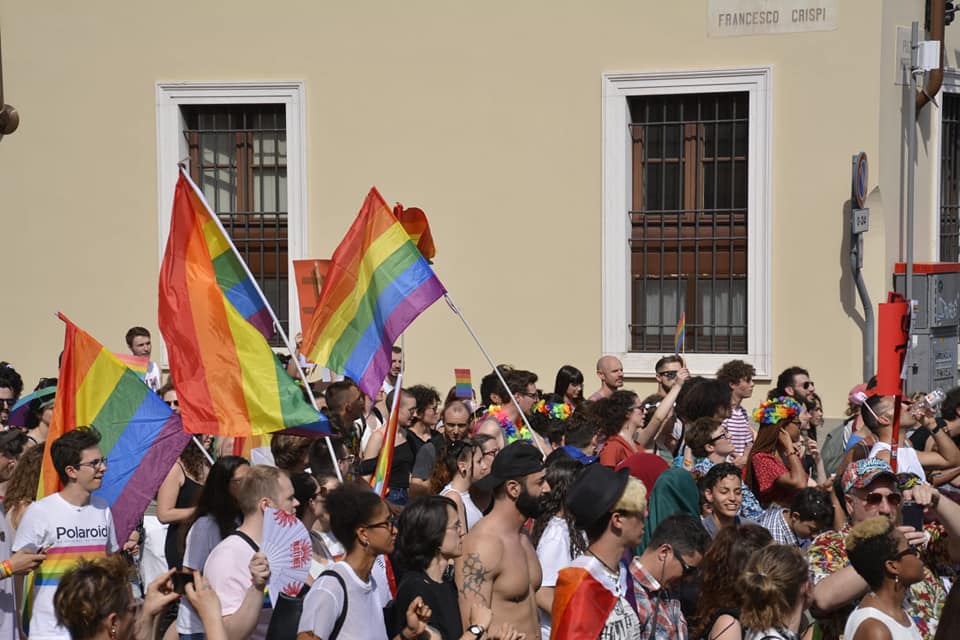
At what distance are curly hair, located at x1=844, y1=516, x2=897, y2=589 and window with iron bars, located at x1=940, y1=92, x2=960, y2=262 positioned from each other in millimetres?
11184

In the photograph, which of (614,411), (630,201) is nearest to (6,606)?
(614,411)

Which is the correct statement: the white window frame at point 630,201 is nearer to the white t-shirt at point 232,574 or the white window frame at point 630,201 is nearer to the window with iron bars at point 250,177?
the window with iron bars at point 250,177

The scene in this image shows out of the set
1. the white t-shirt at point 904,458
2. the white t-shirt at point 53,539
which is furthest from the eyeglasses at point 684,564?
the white t-shirt at point 53,539

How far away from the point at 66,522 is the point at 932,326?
10.7 metres

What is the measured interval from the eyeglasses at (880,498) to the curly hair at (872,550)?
3.30ft

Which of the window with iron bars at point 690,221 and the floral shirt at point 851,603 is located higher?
the window with iron bars at point 690,221

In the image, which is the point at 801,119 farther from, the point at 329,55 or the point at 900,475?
the point at 900,475

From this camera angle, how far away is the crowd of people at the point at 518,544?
4.85 meters

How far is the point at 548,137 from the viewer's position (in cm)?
1436

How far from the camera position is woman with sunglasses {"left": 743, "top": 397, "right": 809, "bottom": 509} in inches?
307

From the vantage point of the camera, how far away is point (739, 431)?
31.8ft

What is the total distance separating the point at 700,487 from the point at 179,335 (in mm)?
2909

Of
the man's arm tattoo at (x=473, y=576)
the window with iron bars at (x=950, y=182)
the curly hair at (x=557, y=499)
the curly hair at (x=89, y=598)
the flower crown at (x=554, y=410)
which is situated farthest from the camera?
the window with iron bars at (x=950, y=182)

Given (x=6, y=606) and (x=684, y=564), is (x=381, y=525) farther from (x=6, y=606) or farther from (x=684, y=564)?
(x=6, y=606)
